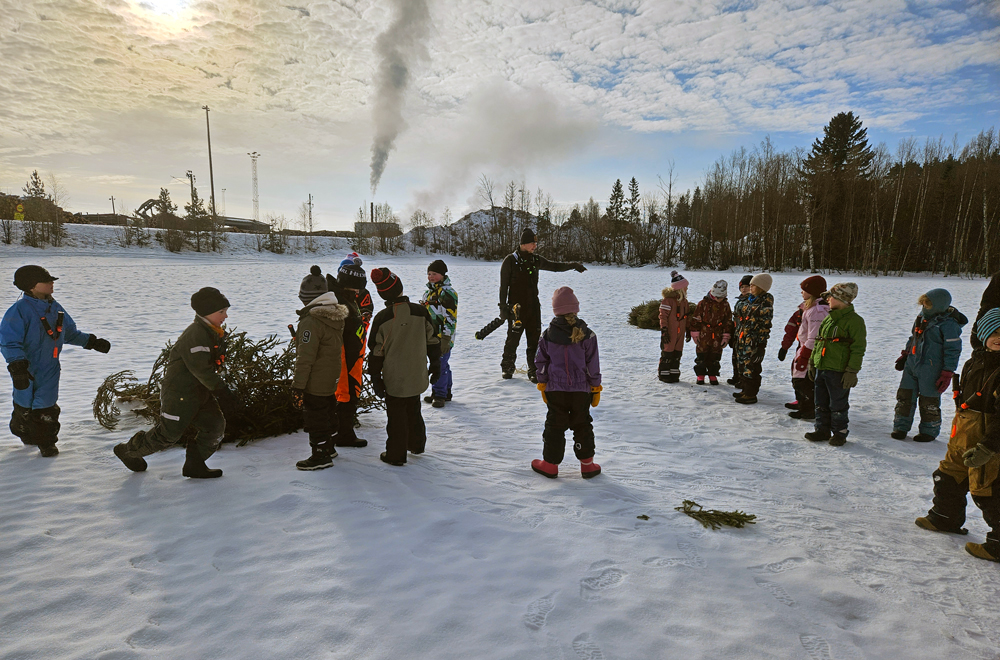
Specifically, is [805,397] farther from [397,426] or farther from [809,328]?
[397,426]

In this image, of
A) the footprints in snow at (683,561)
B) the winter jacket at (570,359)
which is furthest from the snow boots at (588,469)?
the footprints in snow at (683,561)

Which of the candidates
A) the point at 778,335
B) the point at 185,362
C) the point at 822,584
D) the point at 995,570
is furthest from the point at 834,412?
the point at 778,335

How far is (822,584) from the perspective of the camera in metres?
2.88

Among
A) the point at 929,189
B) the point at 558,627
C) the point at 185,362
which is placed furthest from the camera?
A: the point at 929,189

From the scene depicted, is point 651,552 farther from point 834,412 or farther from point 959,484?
point 834,412

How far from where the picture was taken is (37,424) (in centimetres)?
439

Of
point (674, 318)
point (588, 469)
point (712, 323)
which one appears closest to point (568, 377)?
point (588, 469)

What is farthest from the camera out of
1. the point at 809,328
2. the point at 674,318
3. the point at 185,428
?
the point at 674,318

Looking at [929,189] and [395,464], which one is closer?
[395,464]

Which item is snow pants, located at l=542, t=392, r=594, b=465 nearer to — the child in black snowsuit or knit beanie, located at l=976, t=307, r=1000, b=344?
the child in black snowsuit

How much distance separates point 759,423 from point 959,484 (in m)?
2.63

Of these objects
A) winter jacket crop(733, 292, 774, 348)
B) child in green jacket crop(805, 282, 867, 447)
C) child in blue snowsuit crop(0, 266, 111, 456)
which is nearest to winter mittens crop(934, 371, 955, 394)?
child in green jacket crop(805, 282, 867, 447)

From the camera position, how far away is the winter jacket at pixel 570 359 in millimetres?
4207

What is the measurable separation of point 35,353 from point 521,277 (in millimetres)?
5707
